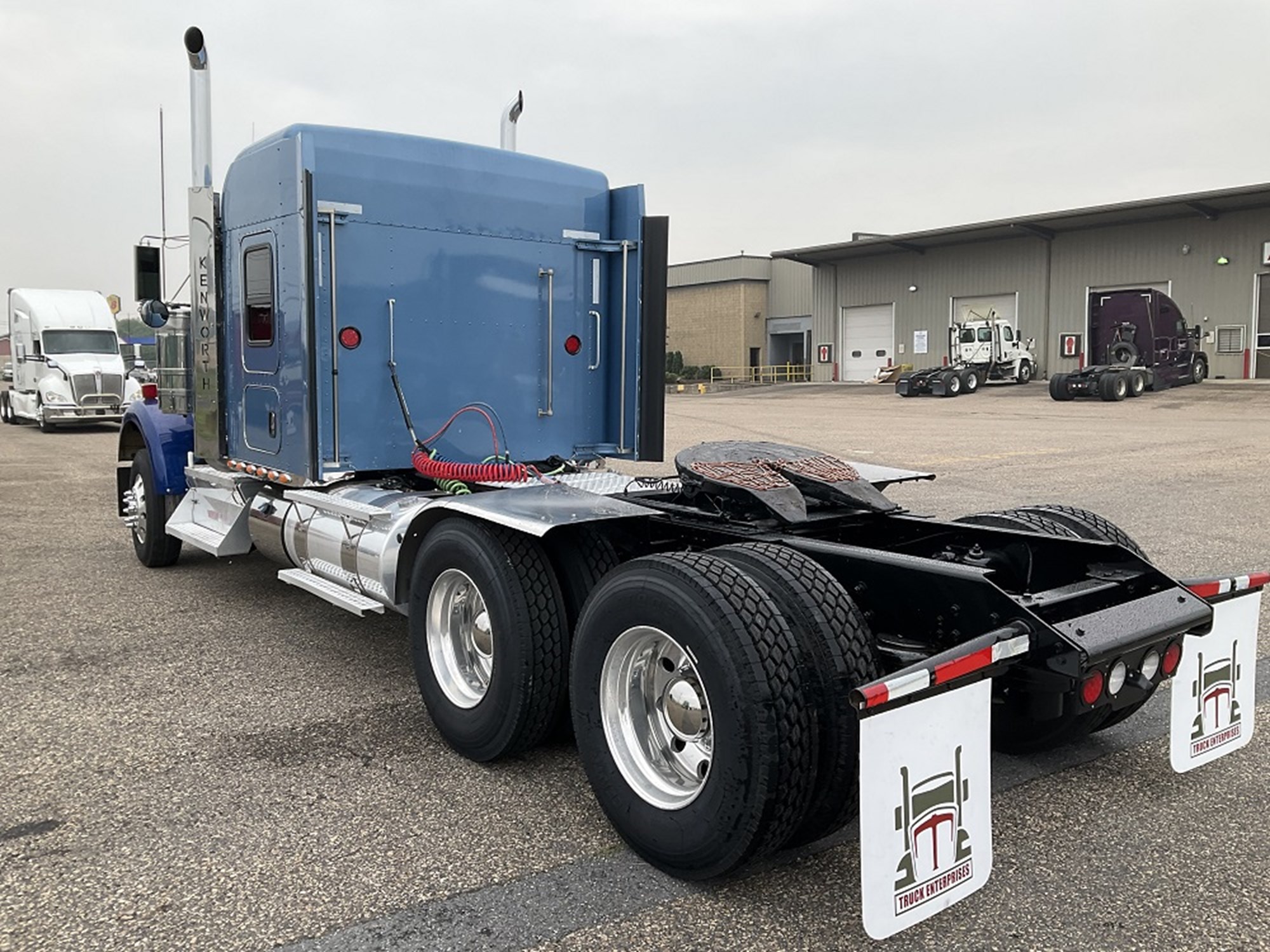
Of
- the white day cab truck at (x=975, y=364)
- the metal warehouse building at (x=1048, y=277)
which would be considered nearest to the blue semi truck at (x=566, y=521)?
the white day cab truck at (x=975, y=364)

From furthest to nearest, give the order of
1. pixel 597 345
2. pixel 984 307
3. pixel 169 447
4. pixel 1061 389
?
pixel 984 307 < pixel 1061 389 < pixel 169 447 < pixel 597 345

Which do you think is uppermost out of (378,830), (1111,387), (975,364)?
(975,364)

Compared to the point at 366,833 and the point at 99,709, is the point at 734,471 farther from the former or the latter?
the point at 99,709

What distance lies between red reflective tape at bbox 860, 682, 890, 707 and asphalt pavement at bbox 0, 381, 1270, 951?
A: 0.74 metres

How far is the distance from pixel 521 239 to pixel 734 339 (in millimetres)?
54366

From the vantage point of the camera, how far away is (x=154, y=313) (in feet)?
23.7

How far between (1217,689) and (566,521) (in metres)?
2.24

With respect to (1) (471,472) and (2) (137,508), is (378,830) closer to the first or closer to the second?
(1) (471,472)

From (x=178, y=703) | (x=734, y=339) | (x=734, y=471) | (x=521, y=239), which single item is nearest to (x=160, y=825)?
(x=178, y=703)

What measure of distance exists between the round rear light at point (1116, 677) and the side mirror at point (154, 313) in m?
6.44

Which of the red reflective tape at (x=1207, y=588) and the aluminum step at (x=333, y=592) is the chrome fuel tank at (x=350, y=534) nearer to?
the aluminum step at (x=333, y=592)

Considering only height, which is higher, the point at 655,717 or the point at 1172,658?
the point at 1172,658

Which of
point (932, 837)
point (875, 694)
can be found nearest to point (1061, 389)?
point (932, 837)

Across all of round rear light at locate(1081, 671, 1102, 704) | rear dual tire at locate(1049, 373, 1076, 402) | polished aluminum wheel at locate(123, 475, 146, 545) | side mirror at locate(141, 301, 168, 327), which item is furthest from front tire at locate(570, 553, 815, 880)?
rear dual tire at locate(1049, 373, 1076, 402)
